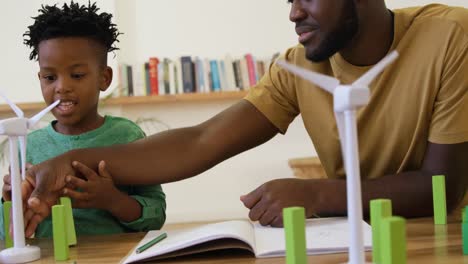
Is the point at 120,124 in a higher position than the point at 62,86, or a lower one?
lower

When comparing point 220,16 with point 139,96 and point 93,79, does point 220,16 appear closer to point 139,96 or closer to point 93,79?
point 139,96

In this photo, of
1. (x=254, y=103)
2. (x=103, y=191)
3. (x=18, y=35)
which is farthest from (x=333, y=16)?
(x=18, y=35)

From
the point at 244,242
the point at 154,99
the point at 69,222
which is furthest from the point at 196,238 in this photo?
the point at 154,99

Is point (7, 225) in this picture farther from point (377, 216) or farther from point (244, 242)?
point (377, 216)

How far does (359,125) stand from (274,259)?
637 millimetres

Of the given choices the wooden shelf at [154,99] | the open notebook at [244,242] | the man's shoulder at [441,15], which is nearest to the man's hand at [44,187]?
the open notebook at [244,242]

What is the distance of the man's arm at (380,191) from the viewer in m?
1.14

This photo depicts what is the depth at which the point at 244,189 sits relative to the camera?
152 inches

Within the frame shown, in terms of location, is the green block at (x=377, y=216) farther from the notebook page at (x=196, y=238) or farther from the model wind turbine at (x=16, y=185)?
the model wind turbine at (x=16, y=185)

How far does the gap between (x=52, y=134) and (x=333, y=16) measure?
0.79m

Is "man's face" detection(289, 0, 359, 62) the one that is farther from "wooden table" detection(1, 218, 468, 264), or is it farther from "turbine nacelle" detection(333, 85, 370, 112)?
"turbine nacelle" detection(333, 85, 370, 112)

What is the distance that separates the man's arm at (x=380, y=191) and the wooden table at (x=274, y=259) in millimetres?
53

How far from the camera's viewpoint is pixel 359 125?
1437 millimetres

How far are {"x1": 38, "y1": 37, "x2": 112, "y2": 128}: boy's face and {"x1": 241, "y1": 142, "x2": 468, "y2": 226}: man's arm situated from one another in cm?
56
